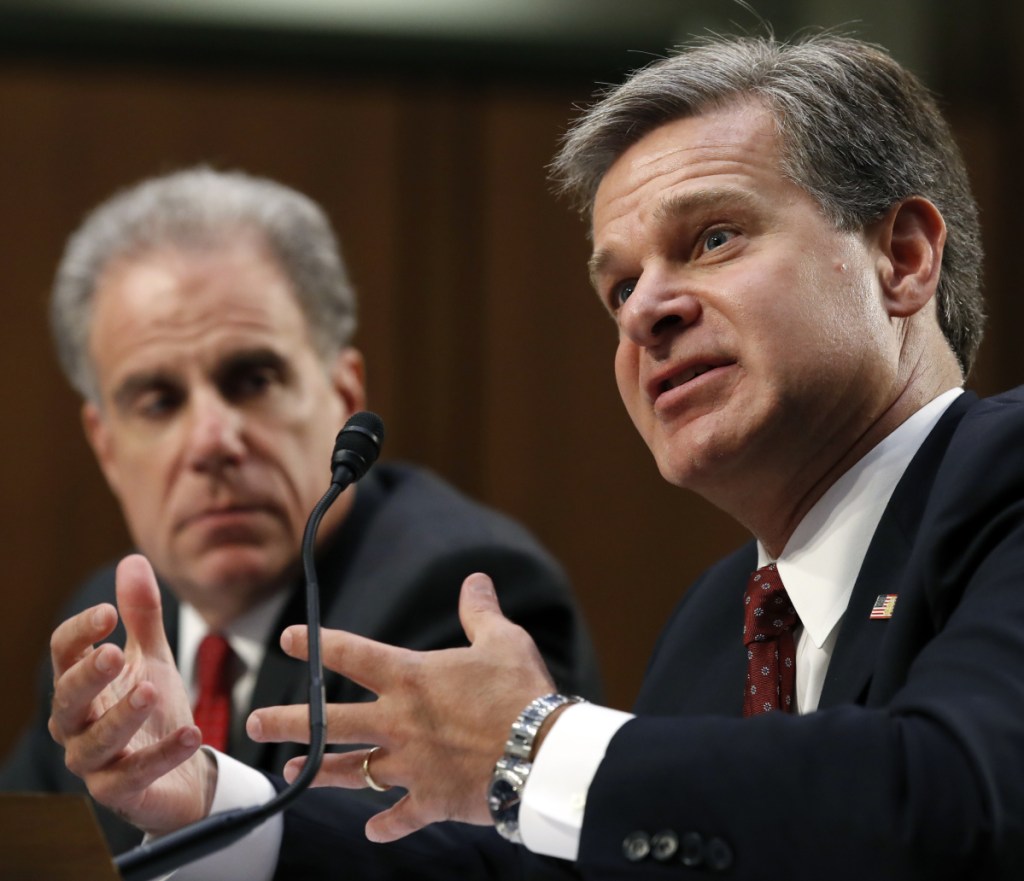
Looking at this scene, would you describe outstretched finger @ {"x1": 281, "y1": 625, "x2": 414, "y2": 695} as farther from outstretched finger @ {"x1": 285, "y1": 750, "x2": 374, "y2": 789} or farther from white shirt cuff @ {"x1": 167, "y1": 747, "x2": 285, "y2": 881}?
white shirt cuff @ {"x1": 167, "y1": 747, "x2": 285, "y2": 881}

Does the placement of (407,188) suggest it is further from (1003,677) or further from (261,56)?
(1003,677)

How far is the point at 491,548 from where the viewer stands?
2314 mm

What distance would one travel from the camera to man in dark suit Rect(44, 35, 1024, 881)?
1.10m

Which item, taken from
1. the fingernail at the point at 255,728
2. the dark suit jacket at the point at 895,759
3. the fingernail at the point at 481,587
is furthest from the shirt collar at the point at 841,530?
the fingernail at the point at 255,728

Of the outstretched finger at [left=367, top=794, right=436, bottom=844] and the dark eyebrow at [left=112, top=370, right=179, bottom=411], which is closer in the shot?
the outstretched finger at [left=367, top=794, right=436, bottom=844]

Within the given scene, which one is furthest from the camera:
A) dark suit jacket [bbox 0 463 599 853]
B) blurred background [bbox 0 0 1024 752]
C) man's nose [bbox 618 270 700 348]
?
blurred background [bbox 0 0 1024 752]

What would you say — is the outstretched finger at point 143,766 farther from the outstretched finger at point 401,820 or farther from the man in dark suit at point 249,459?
the man in dark suit at point 249,459

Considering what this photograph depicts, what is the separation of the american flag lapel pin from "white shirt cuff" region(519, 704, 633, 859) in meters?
0.31

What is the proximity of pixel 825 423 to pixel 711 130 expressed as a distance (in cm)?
35

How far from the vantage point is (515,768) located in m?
1.20

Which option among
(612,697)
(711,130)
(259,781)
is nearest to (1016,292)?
(612,697)

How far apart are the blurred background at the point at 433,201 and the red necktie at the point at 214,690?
150 centimetres

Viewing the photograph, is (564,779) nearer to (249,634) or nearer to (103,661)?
(103,661)

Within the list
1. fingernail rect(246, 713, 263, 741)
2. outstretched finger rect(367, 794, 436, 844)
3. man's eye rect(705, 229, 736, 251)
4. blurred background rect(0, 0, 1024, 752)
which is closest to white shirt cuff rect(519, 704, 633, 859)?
outstretched finger rect(367, 794, 436, 844)
